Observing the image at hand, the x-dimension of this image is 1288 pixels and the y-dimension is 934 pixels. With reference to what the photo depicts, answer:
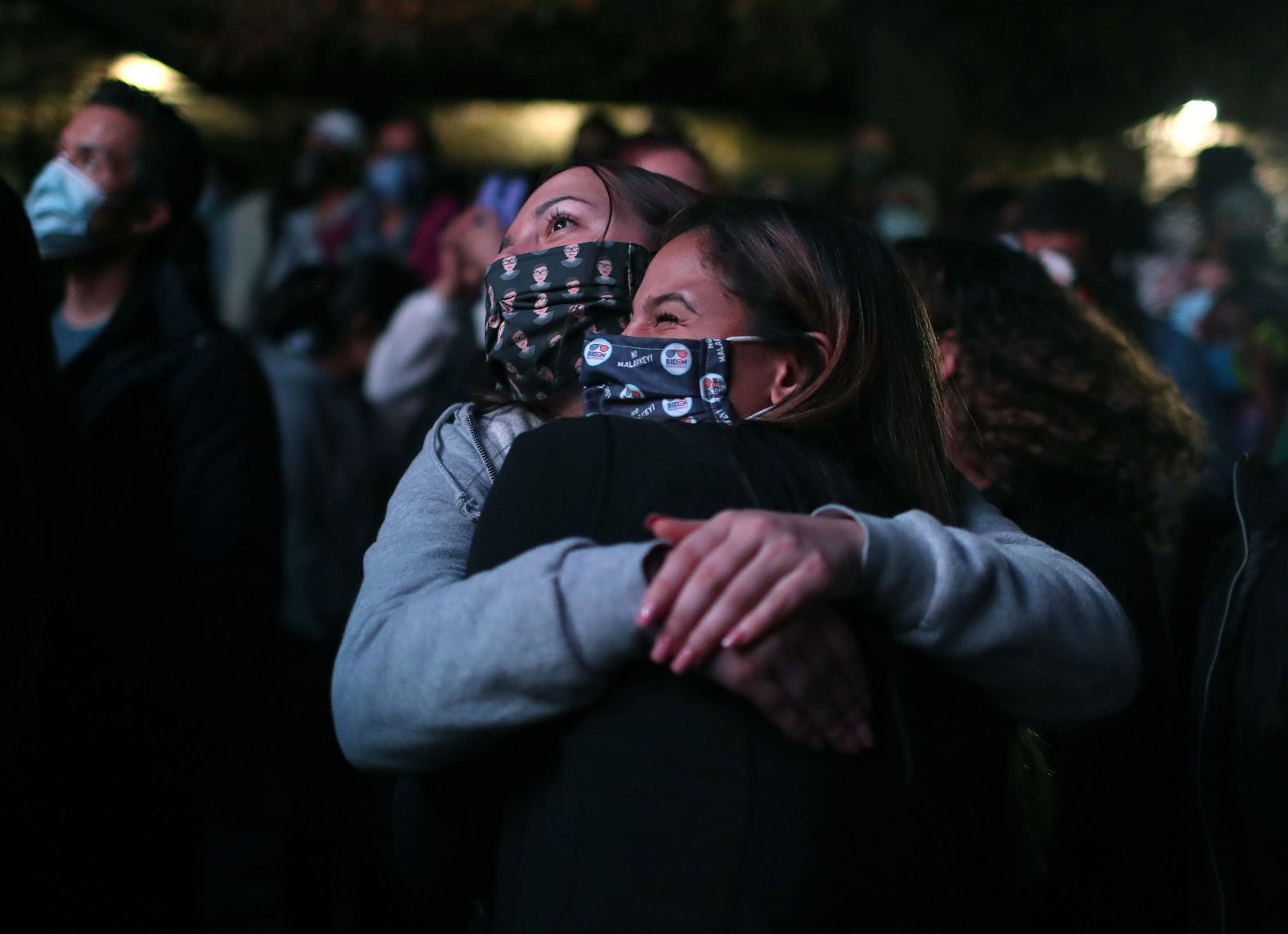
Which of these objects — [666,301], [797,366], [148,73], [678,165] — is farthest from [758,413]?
[148,73]

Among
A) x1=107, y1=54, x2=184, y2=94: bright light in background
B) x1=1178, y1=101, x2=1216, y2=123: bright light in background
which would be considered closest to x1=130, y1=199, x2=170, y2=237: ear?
x1=107, y1=54, x2=184, y2=94: bright light in background

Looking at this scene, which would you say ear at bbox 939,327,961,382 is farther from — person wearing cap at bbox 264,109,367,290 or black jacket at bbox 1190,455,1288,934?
person wearing cap at bbox 264,109,367,290

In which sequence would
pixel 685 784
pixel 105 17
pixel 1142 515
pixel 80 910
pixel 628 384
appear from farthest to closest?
pixel 105 17, pixel 1142 515, pixel 80 910, pixel 628 384, pixel 685 784

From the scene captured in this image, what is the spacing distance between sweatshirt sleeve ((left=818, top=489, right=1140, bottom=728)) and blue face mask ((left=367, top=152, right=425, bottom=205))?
20.0ft

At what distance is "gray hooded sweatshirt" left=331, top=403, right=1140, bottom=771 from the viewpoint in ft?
5.12

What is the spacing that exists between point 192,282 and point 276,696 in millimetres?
1587

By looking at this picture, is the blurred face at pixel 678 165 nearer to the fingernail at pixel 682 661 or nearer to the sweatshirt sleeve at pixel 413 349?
the sweatshirt sleeve at pixel 413 349

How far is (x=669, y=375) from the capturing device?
1.85 m

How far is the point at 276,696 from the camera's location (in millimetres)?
4574

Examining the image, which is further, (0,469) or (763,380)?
(0,469)

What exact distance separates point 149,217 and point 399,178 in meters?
4.04

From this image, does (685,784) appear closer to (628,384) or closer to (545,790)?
(545,790)

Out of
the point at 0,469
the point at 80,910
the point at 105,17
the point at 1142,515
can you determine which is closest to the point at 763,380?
the point at 0,469

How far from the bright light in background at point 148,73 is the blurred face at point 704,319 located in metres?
7.80
